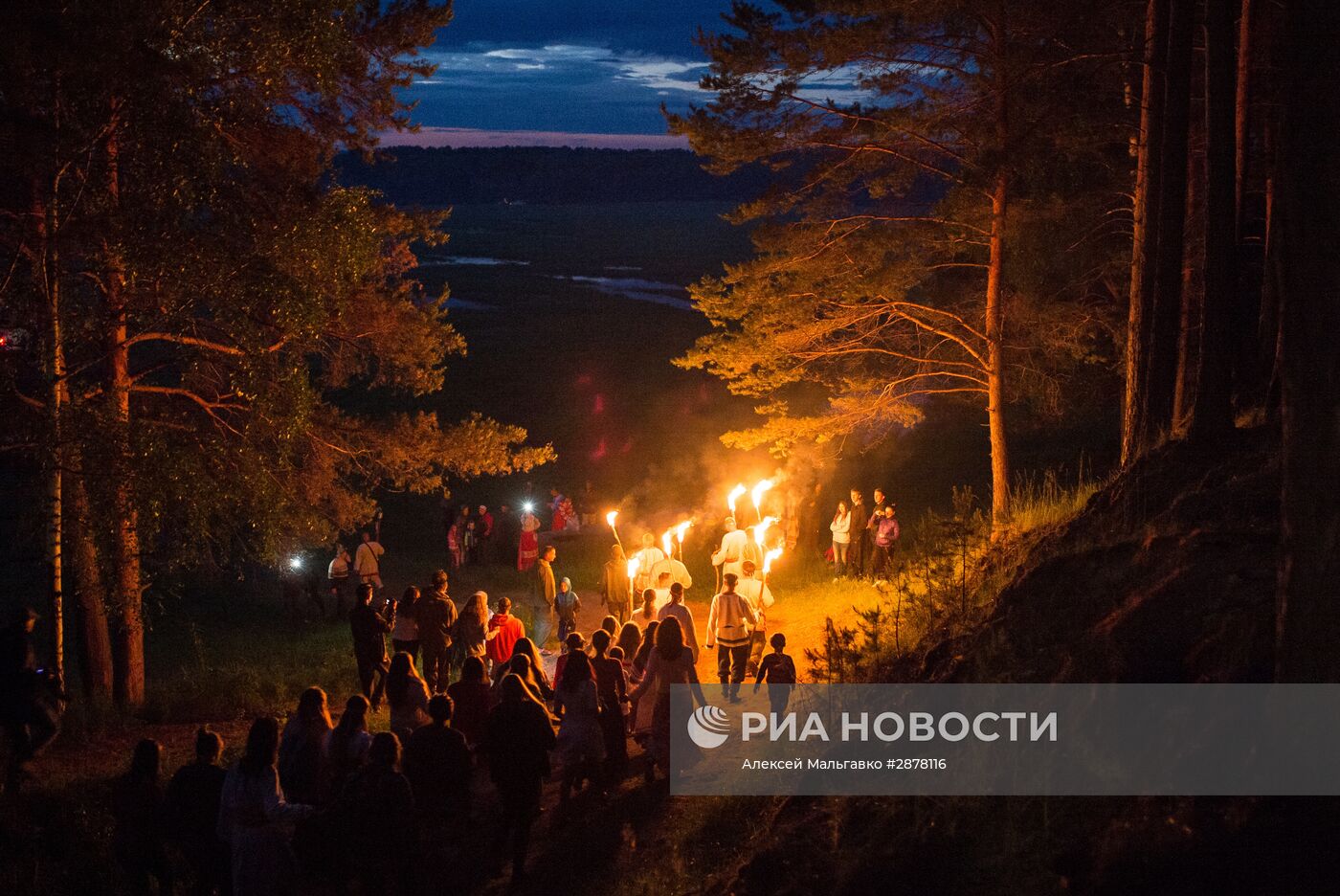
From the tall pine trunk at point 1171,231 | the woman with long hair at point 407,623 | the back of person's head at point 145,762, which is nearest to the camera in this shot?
the back of person's head at point 145,762

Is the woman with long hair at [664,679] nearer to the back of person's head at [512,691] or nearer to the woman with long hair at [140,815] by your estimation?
the back of person's head at [512,691]

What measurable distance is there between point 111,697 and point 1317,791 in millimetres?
13182

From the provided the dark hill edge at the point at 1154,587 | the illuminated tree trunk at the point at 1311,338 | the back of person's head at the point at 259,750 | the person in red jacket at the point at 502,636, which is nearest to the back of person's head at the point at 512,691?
the back of person's head at the point at 259,750

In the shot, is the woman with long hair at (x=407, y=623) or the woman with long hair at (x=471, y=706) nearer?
the woman with long hair at (x=471, y=706)

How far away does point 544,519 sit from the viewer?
2972 centimetres

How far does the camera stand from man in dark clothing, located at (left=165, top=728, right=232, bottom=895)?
665 cm

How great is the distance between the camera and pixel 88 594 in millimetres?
12250

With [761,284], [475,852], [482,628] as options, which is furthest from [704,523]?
[475,852]

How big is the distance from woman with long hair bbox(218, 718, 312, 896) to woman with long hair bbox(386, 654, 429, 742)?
6.78 feet

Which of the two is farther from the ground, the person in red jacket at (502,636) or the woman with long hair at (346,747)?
the woman with long hair at (346,747)

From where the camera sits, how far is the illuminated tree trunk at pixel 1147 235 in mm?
11047

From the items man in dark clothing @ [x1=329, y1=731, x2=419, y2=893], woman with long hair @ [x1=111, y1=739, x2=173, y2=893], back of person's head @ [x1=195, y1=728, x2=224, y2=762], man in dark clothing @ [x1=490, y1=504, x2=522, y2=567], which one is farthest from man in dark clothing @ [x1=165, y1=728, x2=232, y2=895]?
man in dark clothing @ [x1=490, y1=504, x2=522, y2=567]

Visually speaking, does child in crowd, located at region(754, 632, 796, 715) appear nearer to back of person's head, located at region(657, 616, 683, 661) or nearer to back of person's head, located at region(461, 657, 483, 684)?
back of person's head, located at region(657, 616, 683, 661)

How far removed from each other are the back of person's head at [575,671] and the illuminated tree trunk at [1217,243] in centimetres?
569
